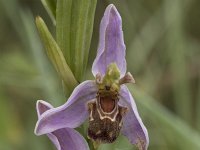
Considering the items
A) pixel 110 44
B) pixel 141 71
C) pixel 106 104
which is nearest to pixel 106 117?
pixel 106 104

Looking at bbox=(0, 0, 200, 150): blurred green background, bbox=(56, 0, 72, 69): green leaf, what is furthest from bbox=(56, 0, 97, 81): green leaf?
bbox=(0, 0, 200, 150): blurred green background

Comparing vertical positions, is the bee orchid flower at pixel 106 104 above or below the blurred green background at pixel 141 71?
above

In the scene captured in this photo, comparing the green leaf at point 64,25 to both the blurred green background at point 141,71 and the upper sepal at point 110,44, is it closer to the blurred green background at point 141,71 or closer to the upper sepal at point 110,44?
the upper sepal at point 110,44

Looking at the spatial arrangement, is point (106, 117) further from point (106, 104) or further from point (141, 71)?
point (141, 71)

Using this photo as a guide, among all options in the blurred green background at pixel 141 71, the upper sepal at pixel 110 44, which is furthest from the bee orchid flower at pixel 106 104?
the blurred green background at pixel 141 71

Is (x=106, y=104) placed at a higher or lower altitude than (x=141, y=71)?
higher

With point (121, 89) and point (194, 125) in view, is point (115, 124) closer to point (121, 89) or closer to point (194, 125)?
point (121, 89)
